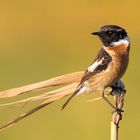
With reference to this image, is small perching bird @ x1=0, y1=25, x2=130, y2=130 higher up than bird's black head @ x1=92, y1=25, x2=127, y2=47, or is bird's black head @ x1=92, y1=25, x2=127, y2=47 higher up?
bird's black head @ x1=92, y1=25, x2=127, y2=47

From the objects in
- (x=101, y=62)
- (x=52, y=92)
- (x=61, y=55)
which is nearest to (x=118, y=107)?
(x=52, y=92)

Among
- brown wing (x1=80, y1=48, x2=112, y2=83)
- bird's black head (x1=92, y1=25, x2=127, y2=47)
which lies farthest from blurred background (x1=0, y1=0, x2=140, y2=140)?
bird's black head (x1=92, y1=25, x2=127, y2=47)

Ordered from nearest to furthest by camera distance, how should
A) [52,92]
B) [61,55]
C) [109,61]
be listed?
[52,92]
[109,61]
[61,55]

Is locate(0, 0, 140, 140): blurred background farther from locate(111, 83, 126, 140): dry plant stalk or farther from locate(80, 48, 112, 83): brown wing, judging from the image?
locate(111, 83, 126, 140): dry plant stalk

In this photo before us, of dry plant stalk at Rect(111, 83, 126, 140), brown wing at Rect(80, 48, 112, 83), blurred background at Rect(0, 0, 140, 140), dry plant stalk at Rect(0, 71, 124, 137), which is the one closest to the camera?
dry plant stalk at Rect(111, 83, 126, 140)

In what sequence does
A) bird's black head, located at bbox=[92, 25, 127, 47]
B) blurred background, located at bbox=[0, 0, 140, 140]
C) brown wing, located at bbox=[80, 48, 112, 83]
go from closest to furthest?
1. bird's black head, located at bbox=[92, 25, 127, 47]
2. brown wing, located at bbox=[80, 48, 112, 83]
3. blurred background, located at bbox=[0, 0, 140, 140]

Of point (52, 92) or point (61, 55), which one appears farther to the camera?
point (61, 55)

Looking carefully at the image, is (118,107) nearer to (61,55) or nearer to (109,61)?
(109,61)
